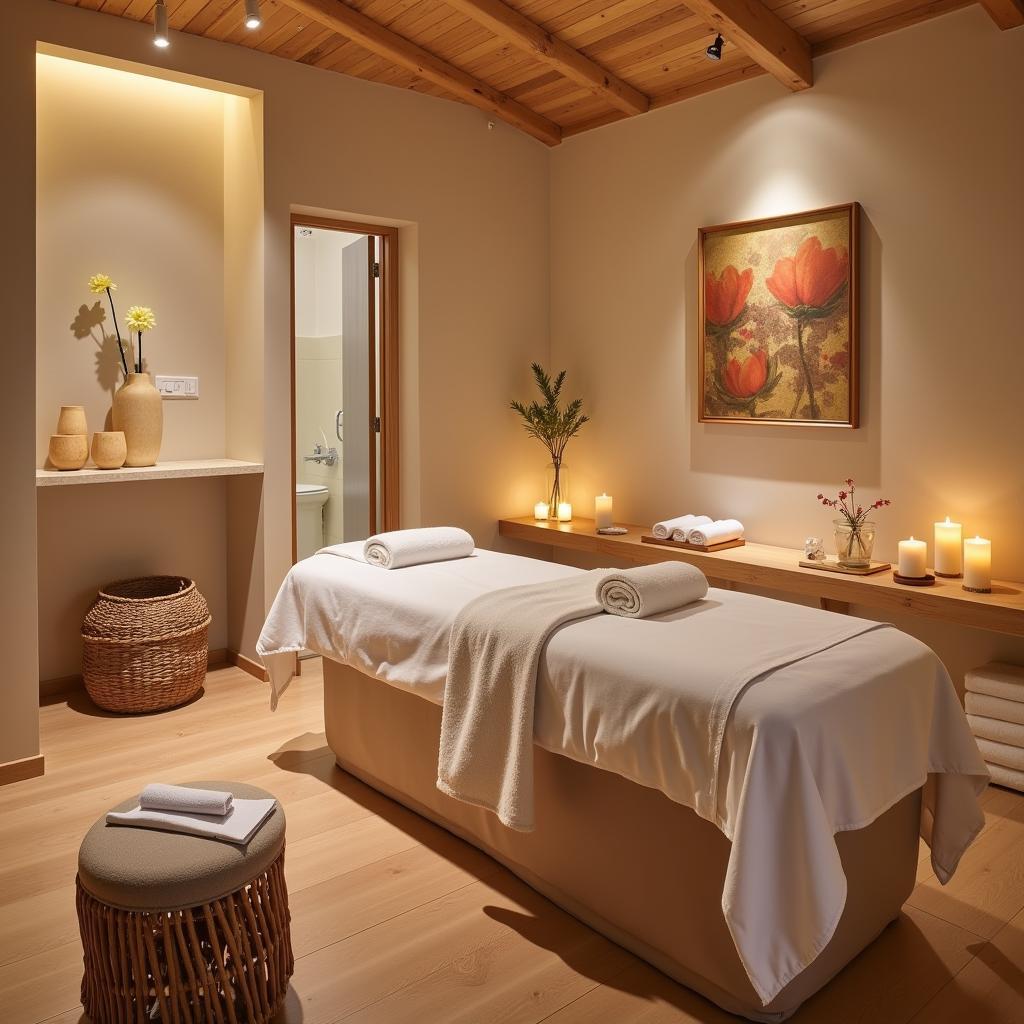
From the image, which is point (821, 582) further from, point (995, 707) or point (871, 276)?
point (871, 276)

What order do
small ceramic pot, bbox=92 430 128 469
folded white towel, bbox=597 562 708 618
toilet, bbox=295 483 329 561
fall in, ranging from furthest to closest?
toilet, bbox=295 483 329 561
small ceramic pot, bbox=92 430 128 469
folded white towel, bbox=597 562 708 618

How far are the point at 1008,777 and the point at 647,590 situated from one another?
1.54m

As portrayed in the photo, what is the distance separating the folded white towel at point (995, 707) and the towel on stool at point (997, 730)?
0.01m

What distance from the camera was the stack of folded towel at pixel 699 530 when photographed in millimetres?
3719

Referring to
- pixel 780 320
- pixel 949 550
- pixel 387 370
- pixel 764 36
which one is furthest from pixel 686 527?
pixel 764 36

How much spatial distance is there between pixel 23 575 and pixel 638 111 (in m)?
3.12

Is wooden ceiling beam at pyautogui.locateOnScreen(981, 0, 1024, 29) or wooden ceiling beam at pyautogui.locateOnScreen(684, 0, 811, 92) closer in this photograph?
wooden ceiling beam at pyautogui.locateOnScreen(981, 0, 1024, 29)

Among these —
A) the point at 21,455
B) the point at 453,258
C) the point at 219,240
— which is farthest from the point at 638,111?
the point at 21,455

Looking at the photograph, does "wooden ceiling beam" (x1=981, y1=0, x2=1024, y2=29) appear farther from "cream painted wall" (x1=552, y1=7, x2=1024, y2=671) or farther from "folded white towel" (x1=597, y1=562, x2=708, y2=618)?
"folded white towel" (x1=597, y1=562, x2=708, y2=618)

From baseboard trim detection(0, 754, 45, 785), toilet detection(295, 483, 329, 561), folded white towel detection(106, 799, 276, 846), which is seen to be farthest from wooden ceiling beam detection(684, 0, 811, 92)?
baseboard trim detection(0, 754, 45, 785)

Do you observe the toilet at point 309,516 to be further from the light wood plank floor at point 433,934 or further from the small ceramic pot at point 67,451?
the light wood plank floor at point 433,934

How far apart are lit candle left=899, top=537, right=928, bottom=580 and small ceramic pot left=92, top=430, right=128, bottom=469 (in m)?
2.83

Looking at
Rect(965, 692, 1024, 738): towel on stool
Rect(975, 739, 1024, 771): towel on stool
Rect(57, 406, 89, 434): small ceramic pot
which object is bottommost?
Rect(975, 739, 1024, 771): towel on stool

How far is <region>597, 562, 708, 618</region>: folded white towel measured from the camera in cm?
222
